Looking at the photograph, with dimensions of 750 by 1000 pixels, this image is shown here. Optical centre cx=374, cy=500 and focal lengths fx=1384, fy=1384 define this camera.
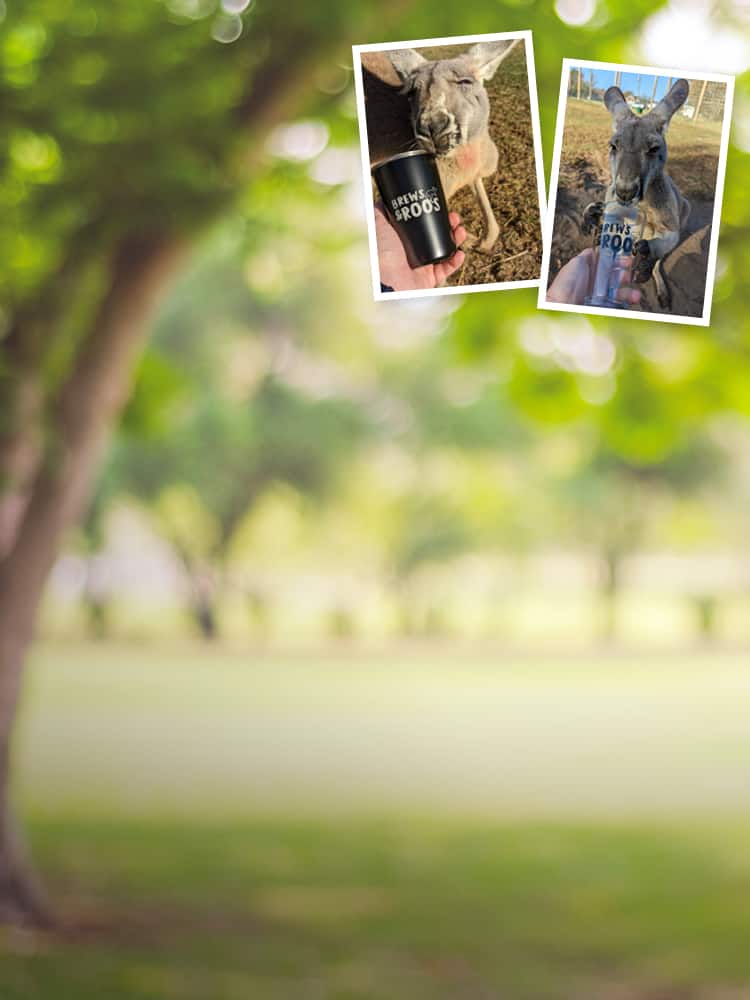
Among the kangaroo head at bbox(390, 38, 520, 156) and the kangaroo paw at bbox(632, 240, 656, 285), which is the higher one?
the kangaroo head at bbox(390, 38, 520, 156)

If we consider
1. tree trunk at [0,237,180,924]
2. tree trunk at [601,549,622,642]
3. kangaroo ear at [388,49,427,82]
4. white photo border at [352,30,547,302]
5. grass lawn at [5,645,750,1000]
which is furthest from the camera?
tree trunk at [601,549,622,642]

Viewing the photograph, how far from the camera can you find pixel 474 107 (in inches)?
71.1

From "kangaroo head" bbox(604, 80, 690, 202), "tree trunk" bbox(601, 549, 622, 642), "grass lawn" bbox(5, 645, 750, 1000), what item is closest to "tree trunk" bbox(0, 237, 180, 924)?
"grass lawn" bbox(5, 645, 750, 1000)

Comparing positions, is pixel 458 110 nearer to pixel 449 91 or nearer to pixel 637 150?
pixel 449 91

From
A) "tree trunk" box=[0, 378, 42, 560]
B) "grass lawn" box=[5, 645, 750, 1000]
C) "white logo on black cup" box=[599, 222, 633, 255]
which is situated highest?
"white logo on black cup" box=[599, 222, 633, 255]

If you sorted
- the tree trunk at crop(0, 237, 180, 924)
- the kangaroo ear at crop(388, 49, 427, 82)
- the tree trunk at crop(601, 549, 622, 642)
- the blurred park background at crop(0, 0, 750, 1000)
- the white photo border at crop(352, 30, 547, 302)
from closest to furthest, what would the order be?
the white photo border at crop(352, 30, 547, 302) < the kangaroo ear at crop(388, 49, 427, 82) < the blurred park background at crop(0, 0, 750, 1000) < the tree trunk at crop(0, 237, 180, 924) < the tree trunk at crop(601, 549, 622, 642)

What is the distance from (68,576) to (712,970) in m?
39.4

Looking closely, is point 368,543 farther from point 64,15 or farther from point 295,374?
point 64,15

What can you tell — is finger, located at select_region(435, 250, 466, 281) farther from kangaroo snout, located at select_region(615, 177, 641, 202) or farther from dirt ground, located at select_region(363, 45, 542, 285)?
kangaroo snout, located at select_region(615, 177, 641, 202)

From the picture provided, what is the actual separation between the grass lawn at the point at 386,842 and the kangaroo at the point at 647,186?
7567 mm

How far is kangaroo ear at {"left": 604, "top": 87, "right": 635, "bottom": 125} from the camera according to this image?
1780 millimetres

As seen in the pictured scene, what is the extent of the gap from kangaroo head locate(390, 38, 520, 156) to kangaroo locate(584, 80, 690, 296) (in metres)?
0.18

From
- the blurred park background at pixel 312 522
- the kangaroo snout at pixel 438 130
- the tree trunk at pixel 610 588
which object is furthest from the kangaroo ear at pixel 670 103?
the tree trunk at pixel 610 588

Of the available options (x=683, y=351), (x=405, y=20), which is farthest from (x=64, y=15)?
(x=683, y=351)
